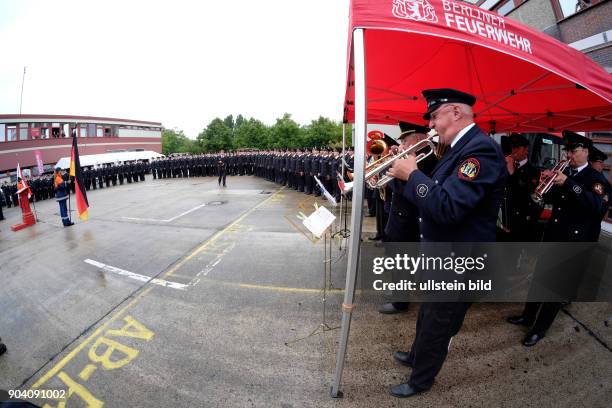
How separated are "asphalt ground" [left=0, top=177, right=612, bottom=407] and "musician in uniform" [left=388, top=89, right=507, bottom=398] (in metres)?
0.80

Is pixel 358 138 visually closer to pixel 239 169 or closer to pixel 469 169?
pixel 469 169

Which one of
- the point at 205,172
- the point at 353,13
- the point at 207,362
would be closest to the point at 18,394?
the point at 207,362

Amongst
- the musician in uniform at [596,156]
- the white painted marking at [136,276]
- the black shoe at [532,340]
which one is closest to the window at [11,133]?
the white painted marking at [136,276]

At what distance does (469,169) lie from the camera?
213 centimetres

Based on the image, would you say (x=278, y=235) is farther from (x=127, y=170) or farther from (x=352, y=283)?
(x=127, y=170)

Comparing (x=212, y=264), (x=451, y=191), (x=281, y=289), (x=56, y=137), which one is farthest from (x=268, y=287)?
(x=56, y=137)

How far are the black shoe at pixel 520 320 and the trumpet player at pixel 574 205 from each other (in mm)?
309

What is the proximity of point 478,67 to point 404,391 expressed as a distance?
4129 millimetres

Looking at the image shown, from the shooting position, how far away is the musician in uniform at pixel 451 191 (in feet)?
6.89

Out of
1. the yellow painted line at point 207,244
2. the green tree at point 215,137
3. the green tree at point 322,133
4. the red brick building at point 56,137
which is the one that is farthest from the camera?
the green tree at point 215,137

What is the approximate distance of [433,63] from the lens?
4.28 meters

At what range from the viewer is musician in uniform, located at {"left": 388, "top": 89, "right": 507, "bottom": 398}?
2100 millimetres

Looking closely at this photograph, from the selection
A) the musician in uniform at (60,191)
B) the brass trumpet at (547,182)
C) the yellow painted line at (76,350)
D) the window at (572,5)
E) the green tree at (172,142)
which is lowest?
the yellow painted line at (76,350)

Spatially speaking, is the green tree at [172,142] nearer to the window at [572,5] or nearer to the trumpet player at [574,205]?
the window at [572,5]
